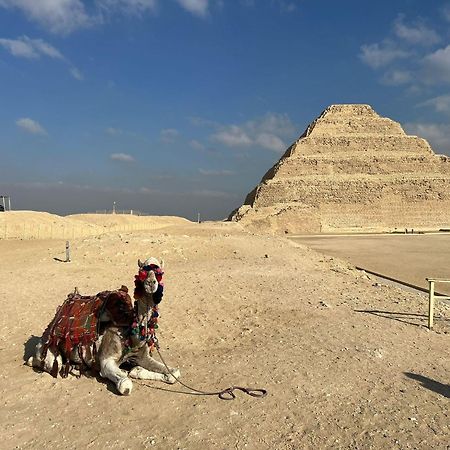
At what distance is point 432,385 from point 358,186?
183 feet

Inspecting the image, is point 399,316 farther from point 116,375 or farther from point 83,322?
point 83,322

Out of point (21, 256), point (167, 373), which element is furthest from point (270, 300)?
point (21, 256)

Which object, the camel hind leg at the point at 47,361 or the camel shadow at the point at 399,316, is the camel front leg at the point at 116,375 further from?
the camel shadow at the point at 399,316

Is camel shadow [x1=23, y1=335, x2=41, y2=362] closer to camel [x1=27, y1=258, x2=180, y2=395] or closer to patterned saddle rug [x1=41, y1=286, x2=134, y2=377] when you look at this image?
camel [x1=27, y1=258, x2=180, y2=395]

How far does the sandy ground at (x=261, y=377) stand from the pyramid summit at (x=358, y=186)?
118ft

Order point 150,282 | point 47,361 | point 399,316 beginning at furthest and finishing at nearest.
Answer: point 399,316
point 47,361
point 150,282

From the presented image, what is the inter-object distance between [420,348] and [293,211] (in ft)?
130

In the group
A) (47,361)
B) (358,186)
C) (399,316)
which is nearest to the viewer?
(47,361)

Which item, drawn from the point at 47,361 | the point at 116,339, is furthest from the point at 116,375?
the point at 47,361

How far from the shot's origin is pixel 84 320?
14.8 feet

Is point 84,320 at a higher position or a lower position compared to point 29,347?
higher

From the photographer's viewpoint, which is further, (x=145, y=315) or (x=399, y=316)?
(x=399, y=316)

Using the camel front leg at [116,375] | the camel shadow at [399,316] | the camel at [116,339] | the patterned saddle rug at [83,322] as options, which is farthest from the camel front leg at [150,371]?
the camel shadow at [399,316]

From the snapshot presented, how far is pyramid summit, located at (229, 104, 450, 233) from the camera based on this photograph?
52.1 meters
